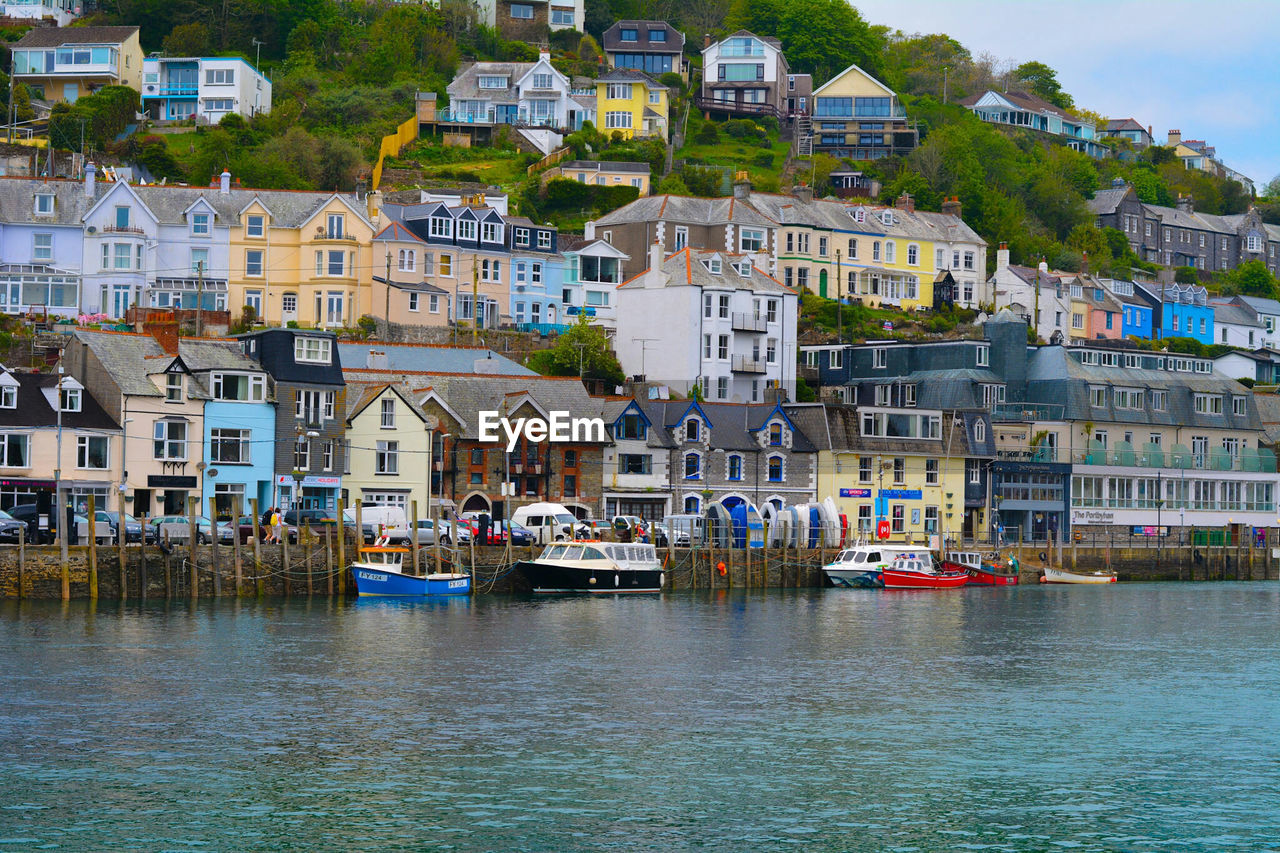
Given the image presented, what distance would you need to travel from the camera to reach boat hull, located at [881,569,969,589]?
88.8m

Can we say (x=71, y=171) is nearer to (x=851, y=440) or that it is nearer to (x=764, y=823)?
(x=851, y=440)

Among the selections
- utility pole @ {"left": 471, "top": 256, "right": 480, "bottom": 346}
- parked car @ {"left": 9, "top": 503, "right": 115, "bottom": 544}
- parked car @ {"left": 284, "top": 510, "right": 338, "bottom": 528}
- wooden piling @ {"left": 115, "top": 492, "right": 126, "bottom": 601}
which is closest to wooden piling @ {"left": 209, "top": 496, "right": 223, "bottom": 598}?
wooden piling @ {"left": 115, "top": 492, "right": 126, "bottom": 601}

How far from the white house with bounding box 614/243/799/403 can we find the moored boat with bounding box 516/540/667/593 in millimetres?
27952

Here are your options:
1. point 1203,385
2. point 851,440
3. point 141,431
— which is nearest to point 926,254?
point 1203,385

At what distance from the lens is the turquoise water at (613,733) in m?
33.2

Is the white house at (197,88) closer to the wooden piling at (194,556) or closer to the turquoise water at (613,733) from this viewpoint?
the wooden piling at (194,556)

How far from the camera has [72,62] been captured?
14588 centimetres

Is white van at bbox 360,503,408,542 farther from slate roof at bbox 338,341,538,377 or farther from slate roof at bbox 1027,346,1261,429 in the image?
slate roof at bbox 1027,346,1261,429

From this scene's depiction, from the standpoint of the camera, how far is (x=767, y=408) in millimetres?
95750

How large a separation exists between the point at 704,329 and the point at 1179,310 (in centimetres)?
6303

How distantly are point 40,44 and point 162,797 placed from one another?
12534cm

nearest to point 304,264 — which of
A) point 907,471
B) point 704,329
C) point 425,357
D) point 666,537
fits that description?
point 425,357

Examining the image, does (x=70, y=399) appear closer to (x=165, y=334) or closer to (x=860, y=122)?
(x=165, y=334)

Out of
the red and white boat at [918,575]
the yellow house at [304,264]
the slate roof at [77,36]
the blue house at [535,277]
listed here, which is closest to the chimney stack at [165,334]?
the yellow house at [304,264]
